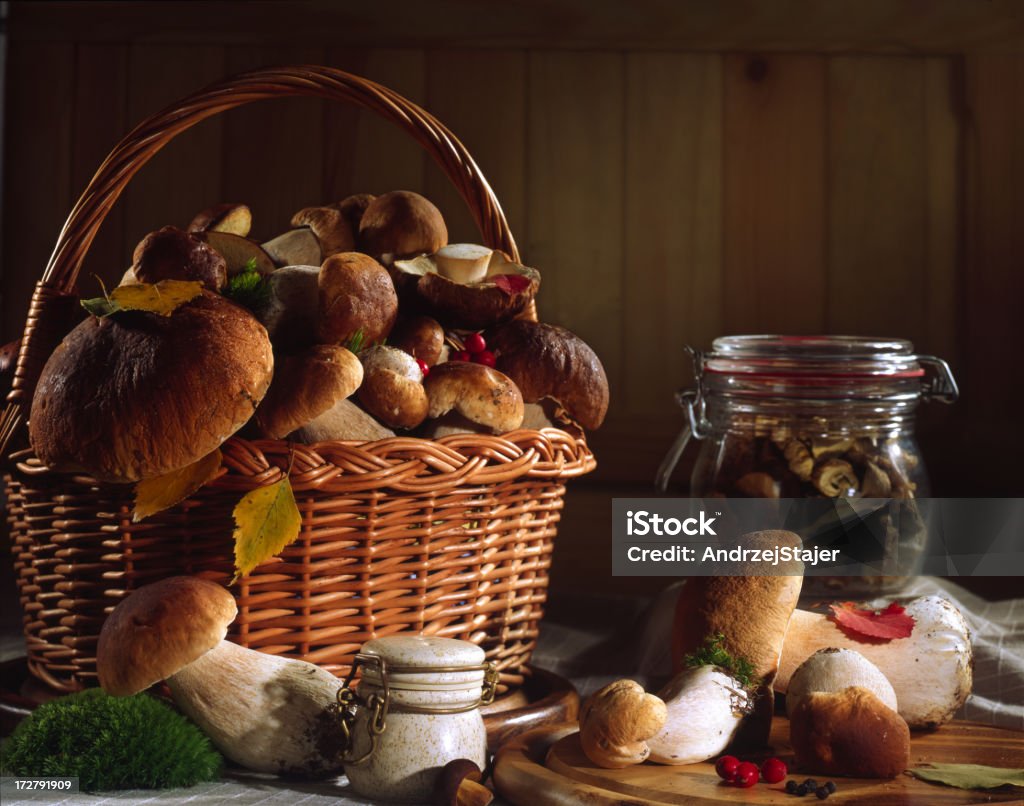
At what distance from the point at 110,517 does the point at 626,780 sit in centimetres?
49

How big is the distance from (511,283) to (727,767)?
515 millimetres

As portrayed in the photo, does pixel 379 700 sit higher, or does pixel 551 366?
pixel 551 366

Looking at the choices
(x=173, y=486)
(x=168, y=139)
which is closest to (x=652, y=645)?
(x=173, y=486)

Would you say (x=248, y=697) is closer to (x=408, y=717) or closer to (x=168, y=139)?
(x=408, y=717)

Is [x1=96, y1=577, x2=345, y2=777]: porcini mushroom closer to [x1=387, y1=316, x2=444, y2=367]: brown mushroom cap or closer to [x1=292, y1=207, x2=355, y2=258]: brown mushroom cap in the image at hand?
[x1=387, y1=316, x2=444, y2=367]: brown mushroom cap

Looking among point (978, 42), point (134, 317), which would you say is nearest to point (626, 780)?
point (134, 317)

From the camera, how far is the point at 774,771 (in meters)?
0.89

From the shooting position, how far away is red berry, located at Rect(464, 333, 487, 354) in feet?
3.74

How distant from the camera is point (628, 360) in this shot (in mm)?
1906

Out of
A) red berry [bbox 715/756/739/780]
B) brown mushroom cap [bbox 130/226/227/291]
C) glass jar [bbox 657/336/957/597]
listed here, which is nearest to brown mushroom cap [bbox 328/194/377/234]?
brown mushroom cap [bbox 130/226/227/291]

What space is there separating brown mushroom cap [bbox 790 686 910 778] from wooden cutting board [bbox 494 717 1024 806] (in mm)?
11

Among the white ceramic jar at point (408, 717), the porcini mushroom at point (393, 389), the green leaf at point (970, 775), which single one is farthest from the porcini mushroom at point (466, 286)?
the green leaf at point (970, 775)

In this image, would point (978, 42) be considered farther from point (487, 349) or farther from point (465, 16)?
point (487, 349)

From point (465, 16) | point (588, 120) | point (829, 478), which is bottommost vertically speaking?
point (829, 478)
